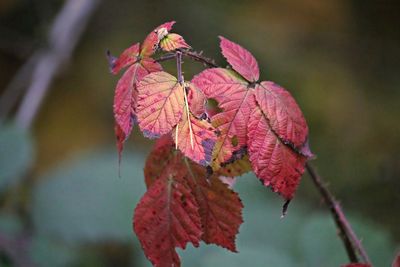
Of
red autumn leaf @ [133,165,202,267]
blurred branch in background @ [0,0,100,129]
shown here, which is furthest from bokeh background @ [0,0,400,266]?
red autumn leaf @ [133,165,202,267]

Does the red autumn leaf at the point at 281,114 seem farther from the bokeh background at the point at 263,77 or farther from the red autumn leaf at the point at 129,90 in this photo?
the bokeh background at the point at 263,77

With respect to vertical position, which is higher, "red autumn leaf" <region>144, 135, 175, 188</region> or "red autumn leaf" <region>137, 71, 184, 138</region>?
"red autumn leaf" <region>137, 71, 184, 138</region>

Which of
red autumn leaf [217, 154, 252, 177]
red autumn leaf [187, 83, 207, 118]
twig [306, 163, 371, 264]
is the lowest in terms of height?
twig [306, 163, 371, 264]

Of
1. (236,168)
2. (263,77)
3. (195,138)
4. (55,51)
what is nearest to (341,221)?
(236,168)

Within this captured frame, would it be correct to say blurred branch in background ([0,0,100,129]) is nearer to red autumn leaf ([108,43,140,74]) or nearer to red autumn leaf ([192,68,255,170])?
red autumn leaf ([108,43,140,74])

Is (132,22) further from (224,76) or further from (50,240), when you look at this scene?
(224,76)

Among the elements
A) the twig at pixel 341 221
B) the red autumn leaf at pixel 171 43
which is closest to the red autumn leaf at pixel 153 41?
the red autumn leaf at pixel 171 43
